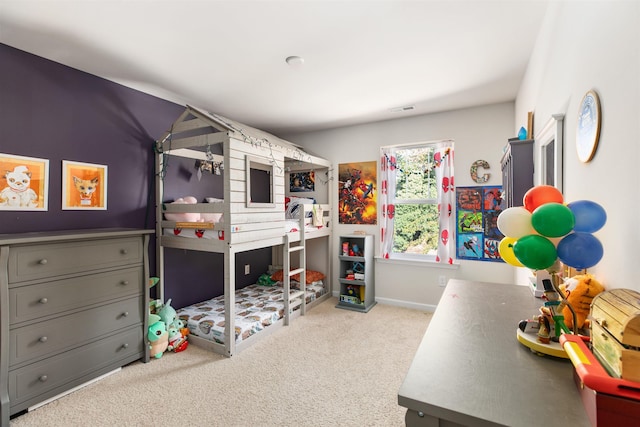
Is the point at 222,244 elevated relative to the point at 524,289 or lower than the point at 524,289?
elevated

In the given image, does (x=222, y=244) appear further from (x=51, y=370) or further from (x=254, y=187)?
(x=254, y=187)

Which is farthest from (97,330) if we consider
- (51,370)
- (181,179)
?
(181,179)

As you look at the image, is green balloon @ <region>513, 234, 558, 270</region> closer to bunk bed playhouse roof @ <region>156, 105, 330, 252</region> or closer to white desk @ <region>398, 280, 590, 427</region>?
white desk @ <region>398, 280, 590, 427</region>

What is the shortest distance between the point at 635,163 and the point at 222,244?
2.44 metres

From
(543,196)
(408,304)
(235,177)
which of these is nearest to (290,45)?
(235,177)

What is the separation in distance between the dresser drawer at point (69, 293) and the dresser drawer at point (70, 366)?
31 centimetres

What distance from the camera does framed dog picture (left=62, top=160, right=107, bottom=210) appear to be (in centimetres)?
229

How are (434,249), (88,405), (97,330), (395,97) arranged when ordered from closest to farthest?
1. (88,405)
2. (97,330)
3. (395,97)
4. (434,249)

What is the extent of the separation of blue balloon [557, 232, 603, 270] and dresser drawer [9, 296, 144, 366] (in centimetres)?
275

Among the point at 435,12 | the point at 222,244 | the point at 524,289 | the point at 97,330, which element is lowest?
the point at 97,330

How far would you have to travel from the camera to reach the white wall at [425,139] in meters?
3.22

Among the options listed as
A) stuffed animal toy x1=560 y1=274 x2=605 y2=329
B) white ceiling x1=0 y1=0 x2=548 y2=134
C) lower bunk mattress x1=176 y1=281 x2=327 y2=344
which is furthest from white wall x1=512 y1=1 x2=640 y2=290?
lower bunk mattress x1=176 y1=281 x2=327 y2=344

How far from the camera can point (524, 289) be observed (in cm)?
170

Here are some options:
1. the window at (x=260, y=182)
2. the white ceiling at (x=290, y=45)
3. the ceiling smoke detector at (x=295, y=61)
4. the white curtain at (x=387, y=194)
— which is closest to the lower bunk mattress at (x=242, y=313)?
the white curtain at (x=387, y=194)
